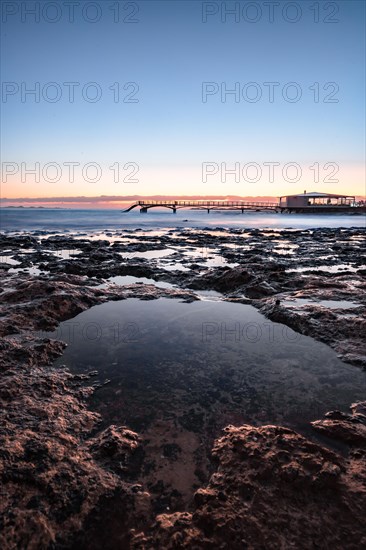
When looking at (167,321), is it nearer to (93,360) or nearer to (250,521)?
(93,360)

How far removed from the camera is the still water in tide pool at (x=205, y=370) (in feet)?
8.96

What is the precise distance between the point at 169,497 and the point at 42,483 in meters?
0.78

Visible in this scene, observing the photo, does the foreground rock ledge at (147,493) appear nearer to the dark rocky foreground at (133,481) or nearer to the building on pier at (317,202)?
the dark rocky foreground at (133,481)

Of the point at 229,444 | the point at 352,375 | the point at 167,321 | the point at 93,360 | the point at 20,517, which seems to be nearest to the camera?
the point at 20,517

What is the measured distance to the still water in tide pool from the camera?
2730 mm

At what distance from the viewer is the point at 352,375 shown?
335 cm

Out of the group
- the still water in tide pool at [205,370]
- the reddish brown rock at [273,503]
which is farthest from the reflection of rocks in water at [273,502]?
the still water in tide pool at [205,370]

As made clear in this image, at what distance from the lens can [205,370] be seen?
345 cm

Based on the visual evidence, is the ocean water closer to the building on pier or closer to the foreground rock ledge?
the building on pier

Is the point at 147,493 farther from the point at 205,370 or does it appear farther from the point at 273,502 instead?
the point at 205,370

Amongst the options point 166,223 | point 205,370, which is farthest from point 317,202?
point 205,370

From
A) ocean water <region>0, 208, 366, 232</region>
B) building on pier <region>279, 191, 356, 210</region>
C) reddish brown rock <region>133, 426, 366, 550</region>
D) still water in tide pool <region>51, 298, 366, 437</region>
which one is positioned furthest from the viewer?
building on pier <region>279, 191, 356, 210</region>

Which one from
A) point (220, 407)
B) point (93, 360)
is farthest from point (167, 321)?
point (220, 407)

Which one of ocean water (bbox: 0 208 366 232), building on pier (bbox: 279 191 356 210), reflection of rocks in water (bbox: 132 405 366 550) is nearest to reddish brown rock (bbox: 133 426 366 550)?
reflection of rocks in water (bbox: 132 405 366 550)
